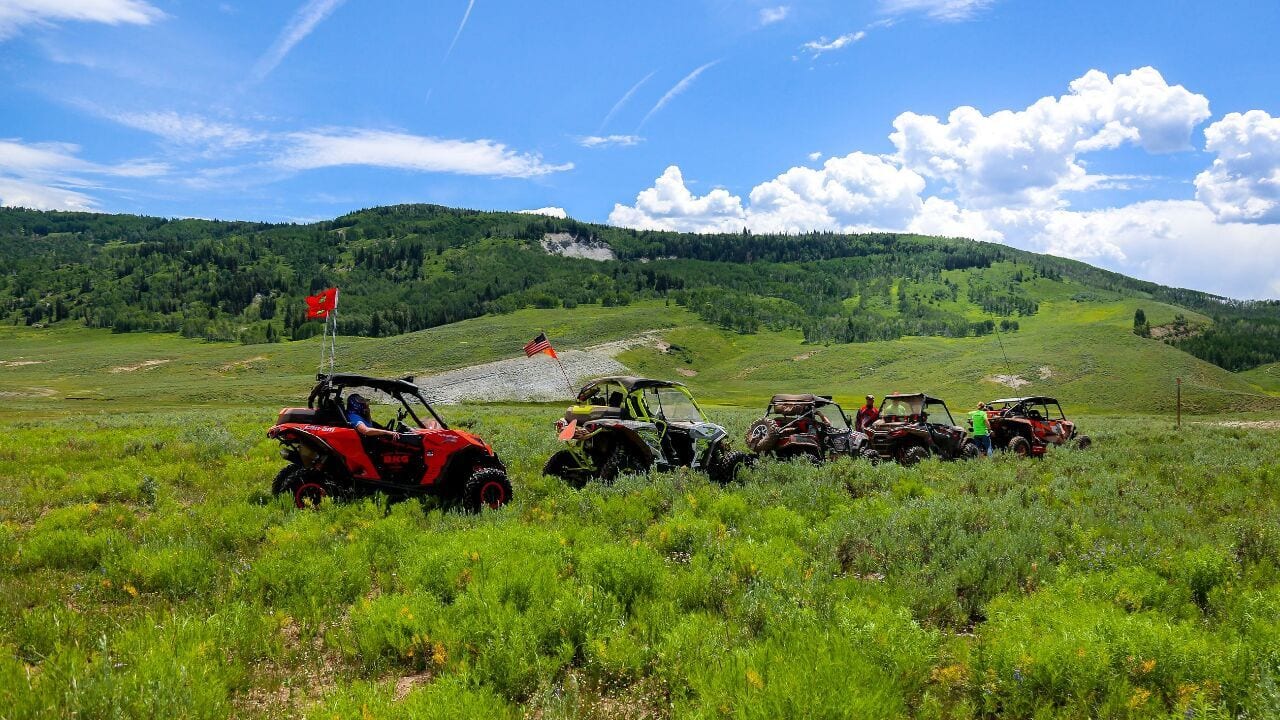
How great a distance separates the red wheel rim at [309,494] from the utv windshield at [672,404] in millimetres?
6010

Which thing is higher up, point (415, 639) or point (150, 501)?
point (415, 639)

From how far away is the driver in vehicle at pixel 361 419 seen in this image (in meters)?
9.95

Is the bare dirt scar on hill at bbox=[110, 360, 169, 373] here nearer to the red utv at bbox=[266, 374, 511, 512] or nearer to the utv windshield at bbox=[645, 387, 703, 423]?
the red utv at bbox=[266, 374, 511, 512]

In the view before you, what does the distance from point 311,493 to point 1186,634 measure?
10.8 metres

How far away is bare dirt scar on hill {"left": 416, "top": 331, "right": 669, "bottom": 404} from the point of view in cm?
7288

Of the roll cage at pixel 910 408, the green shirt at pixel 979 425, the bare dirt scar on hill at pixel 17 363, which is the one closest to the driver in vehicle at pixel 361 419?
the roll cage at pixel 910 408

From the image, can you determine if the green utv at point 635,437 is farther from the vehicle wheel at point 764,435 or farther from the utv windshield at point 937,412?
the utv windshield at point 937,412

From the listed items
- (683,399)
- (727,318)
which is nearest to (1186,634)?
(683,399)

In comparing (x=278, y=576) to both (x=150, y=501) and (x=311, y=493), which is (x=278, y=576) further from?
(x=150, y=501)

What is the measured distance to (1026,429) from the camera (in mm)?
19203

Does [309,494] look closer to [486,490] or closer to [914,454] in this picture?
[486,490]

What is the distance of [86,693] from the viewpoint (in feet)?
12.1

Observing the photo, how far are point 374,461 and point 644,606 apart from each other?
638 cm

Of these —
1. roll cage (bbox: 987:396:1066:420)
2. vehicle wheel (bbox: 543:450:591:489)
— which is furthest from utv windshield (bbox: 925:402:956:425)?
vehicle wheel (bbox: 543:450:591:489)
